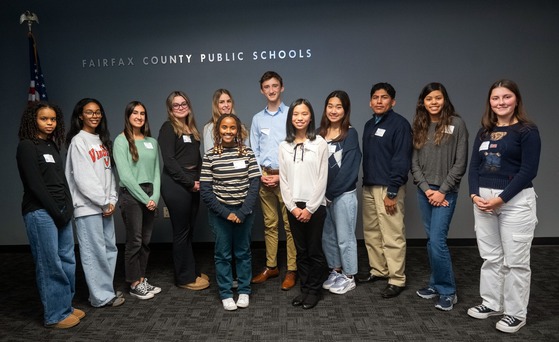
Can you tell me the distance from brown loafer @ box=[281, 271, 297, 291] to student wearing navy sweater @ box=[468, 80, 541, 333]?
144 centimetres

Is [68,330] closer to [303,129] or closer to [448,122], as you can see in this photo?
[303,129]

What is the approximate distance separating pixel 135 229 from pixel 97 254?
317 millimetres

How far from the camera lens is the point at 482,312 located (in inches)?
101

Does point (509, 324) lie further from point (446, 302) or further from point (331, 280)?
point (331, 280)

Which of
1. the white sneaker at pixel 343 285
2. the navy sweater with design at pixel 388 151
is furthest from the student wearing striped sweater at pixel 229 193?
the navy sweater with design at pixel 388 151

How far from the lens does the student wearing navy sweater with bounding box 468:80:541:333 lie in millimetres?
2266

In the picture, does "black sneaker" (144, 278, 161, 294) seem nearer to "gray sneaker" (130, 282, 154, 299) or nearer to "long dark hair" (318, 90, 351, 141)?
"gray sneaker" (130, 282, 154, 299)

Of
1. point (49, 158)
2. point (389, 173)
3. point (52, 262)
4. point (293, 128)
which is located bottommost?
point (52, 262)

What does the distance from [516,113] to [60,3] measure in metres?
4.48

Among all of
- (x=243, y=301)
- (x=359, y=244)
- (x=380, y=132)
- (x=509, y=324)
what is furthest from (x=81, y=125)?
(x=509, y=324)

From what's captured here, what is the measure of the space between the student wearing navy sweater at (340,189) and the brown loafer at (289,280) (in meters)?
0.26

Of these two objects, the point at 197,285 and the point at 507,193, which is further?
the point at 197,285

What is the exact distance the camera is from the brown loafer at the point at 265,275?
10.8ft

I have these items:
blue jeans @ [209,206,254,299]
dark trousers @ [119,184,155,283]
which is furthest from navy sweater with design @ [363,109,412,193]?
dark trousers @ [119,184,155,283]
